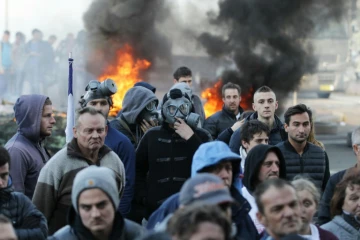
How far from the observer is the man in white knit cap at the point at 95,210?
4441 millimetres

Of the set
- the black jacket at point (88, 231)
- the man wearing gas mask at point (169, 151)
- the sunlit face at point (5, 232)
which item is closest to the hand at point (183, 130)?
the man wearing gas mask at point (169, 151)

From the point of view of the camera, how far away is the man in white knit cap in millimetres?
4441

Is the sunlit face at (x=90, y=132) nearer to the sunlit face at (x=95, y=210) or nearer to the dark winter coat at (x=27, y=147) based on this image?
the dark winter coat at (x=27, y=147)

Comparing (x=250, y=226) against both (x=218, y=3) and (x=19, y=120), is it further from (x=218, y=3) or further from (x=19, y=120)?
(x=218, y=3)

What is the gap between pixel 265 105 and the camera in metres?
8.15

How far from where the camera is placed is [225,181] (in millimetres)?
5141

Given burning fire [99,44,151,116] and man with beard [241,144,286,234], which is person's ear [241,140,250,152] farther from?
burning fire [99,44,151,116]

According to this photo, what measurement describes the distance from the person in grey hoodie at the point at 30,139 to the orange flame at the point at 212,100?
33.8 ft

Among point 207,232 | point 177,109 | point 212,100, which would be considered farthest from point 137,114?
point 212,100

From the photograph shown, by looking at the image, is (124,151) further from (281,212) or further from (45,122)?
(281,212)

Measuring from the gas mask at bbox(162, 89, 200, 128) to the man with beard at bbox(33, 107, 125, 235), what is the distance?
1.01 metres

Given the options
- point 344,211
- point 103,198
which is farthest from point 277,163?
point 103,198

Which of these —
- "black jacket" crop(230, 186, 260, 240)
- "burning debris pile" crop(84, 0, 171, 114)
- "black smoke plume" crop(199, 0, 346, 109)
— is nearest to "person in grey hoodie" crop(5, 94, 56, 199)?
"black jacket" crop(230, 186, 260, 240)

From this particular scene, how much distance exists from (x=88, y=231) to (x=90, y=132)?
4.47ft
